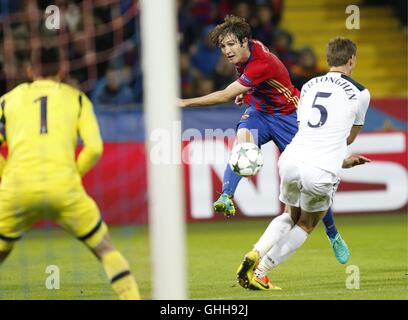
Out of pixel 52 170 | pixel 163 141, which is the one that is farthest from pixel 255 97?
pixel 163 141

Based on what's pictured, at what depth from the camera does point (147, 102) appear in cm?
565

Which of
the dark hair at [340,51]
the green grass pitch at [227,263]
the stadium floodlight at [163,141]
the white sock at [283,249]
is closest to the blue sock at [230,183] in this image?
the green grass pitch at [227,263]

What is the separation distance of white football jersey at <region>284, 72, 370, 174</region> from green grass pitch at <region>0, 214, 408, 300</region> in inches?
39.5

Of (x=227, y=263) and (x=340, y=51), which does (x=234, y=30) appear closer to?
(x=340, y=51)

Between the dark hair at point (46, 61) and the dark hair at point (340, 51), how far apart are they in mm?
2260

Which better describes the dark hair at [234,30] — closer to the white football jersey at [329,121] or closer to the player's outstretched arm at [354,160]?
the white football jersey at [329,121]

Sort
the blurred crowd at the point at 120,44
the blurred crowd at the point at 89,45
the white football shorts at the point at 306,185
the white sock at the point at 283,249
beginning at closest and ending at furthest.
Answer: the white football shorts at the point at 306,185, the white sock at the point at 283,249, the blurred crowd at the point at 89,45, the blurred crowd at the point at 120,44

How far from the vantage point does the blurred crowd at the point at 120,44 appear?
12.8 m

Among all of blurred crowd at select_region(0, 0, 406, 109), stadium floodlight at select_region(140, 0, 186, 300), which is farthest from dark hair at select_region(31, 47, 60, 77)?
blurred crowd at select_region(0, 0, 406, 109)

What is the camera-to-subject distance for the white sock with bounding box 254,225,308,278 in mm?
7821

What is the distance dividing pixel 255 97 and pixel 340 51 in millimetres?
1356

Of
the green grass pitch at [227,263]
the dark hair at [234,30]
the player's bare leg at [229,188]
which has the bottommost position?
the green grass pitch at [227,263]

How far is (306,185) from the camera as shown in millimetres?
7609
